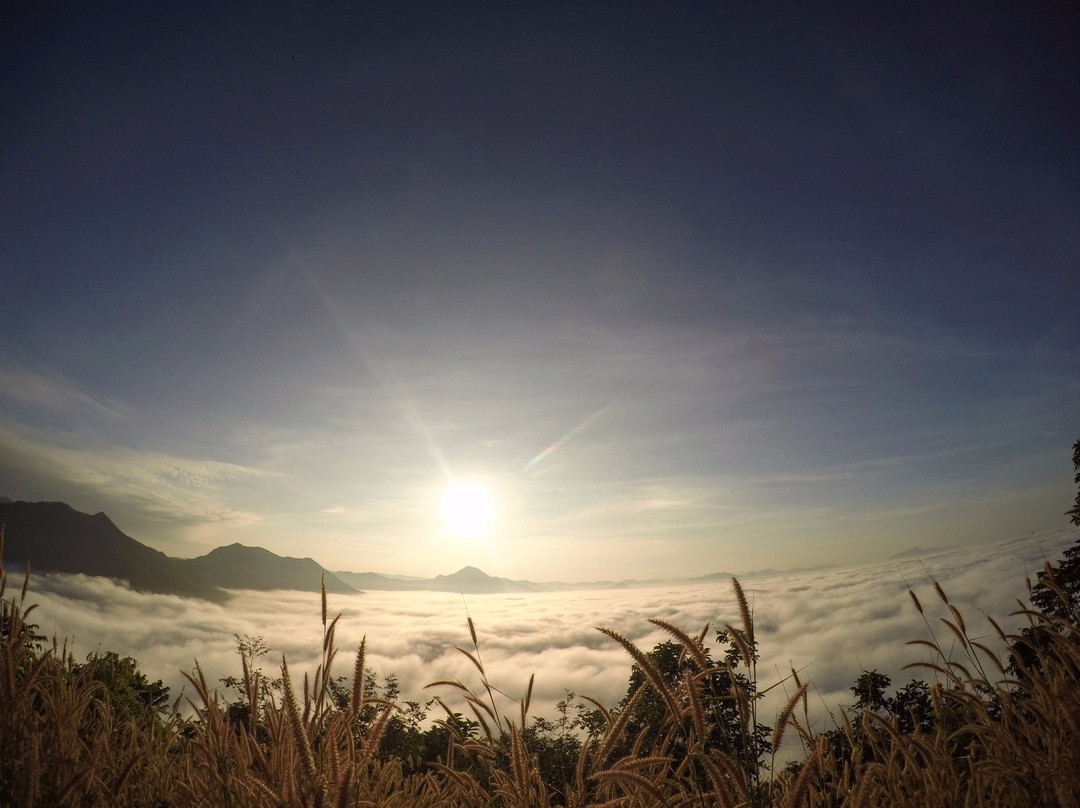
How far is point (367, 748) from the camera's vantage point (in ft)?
6.52

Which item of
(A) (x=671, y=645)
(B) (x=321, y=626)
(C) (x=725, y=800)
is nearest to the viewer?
(C) (x=725, y=800)

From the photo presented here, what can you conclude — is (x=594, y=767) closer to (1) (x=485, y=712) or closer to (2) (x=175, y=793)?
(1) (x=485, y=712)

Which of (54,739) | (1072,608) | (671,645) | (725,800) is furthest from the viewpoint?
(671,645)

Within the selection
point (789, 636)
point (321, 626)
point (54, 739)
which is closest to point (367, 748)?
point (321, 626)

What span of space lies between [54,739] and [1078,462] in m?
36.6

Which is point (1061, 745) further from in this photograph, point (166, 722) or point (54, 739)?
point (166, 722)

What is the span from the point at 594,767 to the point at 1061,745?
2.71m

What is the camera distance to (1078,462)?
26.6 meters

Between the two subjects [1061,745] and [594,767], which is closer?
[594,767]

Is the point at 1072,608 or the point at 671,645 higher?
the point at 1072,608

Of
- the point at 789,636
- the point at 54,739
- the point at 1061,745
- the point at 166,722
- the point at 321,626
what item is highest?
the point at 321,626

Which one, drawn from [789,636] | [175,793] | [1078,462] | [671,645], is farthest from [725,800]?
[789,636]

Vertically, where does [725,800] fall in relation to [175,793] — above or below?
above

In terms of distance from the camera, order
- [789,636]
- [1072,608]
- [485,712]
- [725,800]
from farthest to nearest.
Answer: [789,636] < [1072,608] < [485,712] < [725,800]
